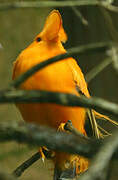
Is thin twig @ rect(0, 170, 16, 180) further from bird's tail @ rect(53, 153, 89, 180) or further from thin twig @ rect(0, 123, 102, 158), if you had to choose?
bird's tail @ rect(53, 153, 89, 180)

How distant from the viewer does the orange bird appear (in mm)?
1226

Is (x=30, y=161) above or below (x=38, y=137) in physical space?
below

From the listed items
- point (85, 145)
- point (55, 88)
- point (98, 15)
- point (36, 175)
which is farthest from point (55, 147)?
point (36, 175)

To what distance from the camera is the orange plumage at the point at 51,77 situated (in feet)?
4.02

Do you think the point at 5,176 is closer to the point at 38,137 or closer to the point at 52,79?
the point at 38,137

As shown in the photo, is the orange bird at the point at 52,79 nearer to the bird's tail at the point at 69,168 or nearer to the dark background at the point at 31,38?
the bird's tail at the point at 69,168

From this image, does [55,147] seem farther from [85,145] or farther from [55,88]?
[55,88]

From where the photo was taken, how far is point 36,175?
2.65 meters

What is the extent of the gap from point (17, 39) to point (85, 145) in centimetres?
230

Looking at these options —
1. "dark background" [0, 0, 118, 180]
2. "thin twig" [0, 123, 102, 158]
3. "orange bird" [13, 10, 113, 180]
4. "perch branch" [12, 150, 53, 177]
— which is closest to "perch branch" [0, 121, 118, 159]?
"thin twig" [0, 123, 102, 158]

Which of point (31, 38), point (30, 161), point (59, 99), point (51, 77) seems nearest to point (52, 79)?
point (51, 77)

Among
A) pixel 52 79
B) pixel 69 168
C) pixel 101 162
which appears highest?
pixel 101 162

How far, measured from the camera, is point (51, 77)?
4.09 ft

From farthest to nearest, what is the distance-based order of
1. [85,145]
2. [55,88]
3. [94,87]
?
[94,87] → [55,88] → [85,145]
